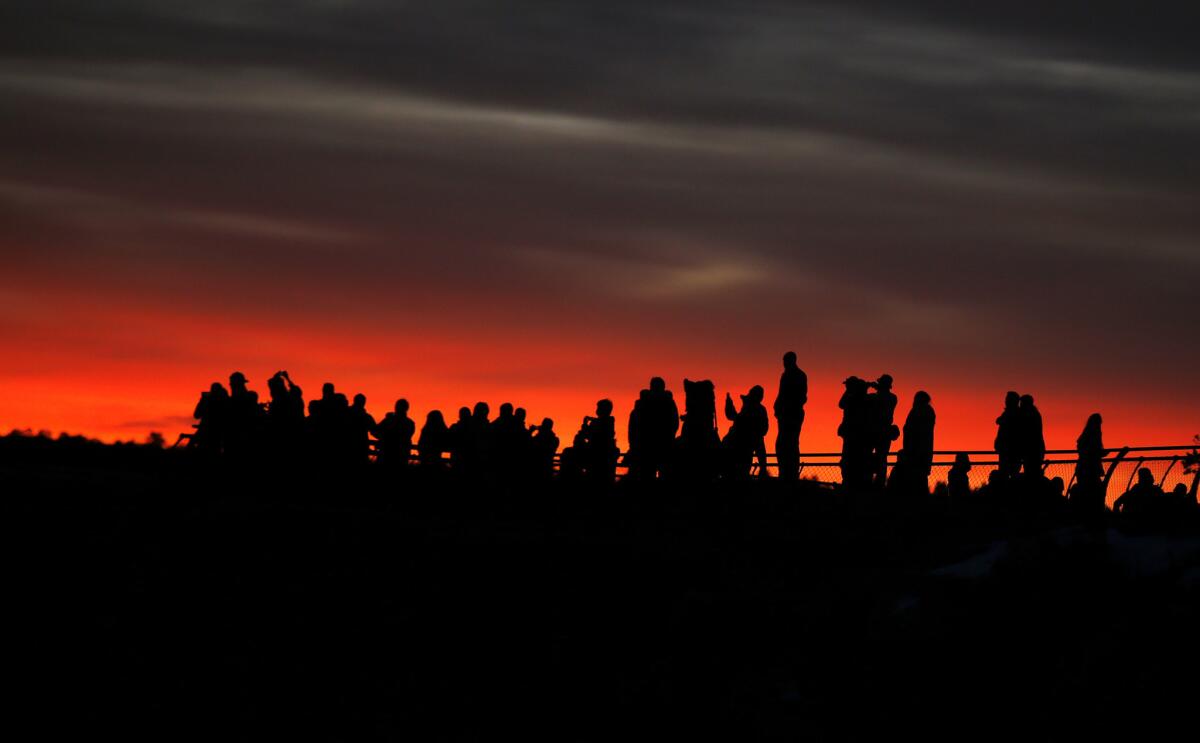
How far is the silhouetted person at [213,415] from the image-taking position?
101ft

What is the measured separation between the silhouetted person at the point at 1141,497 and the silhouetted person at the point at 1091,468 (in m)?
0.33

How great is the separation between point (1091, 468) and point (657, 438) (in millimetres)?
6445

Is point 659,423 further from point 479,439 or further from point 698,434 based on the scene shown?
point 479,439

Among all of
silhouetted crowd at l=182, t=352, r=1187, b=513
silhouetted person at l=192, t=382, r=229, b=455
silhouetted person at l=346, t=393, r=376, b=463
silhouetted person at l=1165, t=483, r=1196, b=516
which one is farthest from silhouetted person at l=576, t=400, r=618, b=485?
silhouetted person at l=1165, t=483, r=1196, b=516

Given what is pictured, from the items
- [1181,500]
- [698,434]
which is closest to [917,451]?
[698,434]

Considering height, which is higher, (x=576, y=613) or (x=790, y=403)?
(x=790, y=403)

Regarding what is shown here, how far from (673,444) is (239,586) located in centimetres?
699

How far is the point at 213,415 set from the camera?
3091 centimetres

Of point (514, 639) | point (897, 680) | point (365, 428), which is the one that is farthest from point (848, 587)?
point (365, 428)

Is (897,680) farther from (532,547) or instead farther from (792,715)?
(532,547)

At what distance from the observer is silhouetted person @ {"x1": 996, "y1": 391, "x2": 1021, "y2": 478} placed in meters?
29.4

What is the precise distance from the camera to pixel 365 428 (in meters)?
30.7

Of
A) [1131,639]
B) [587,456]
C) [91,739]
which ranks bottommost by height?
[91,739]

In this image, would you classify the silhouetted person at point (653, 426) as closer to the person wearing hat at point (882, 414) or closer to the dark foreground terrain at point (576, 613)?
the dark foreground terrain at point (576, 613)
